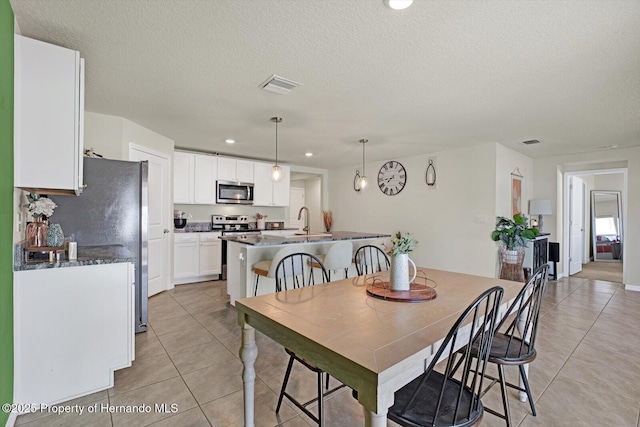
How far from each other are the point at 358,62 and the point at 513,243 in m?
3.84

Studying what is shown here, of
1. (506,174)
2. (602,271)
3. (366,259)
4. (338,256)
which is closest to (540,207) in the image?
(506,174)

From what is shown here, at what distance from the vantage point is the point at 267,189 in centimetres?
627

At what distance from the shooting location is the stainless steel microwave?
5.62 m

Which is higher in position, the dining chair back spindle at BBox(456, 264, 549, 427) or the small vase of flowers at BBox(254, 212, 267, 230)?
the small vase of flowers at BBox(254, 212, 267, 230)

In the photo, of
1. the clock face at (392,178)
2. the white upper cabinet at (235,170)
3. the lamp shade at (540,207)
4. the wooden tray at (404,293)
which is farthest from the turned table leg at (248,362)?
the lamp shade at (540,207)

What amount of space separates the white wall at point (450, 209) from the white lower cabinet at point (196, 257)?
130 inches

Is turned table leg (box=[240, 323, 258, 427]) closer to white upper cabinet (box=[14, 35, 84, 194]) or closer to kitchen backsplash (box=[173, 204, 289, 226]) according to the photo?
white upper cabinet (box=[14, 35, 84, 194])

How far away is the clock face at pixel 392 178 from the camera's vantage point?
6074 millimetres

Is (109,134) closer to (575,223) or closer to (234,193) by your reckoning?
(234,193)

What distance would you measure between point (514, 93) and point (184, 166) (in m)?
4.78

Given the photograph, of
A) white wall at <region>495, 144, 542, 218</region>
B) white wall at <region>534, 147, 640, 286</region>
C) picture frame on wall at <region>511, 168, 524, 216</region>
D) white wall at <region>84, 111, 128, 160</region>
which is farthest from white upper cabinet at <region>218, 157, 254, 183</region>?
white wall at <region>534, 147, 640, 286</region>

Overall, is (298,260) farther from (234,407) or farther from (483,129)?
(483,129)

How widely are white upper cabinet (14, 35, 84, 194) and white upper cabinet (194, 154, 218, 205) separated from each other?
337cm

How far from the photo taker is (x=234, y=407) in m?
1.89
